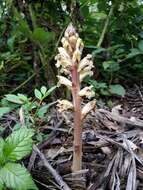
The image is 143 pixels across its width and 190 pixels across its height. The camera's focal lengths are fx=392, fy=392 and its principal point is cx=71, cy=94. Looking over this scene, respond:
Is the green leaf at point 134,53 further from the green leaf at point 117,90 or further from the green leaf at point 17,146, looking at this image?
the green leaf at point 17,146

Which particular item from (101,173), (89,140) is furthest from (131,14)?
(101,173)

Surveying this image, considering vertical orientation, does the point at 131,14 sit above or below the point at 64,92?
above

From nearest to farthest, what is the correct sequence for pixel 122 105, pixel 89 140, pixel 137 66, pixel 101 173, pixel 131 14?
pixel 101 173 < pixel 89 140 < pixel 122 105 < pixel 137 66 < pixel 131 14

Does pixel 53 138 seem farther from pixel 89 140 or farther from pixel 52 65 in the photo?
pixel 52 65

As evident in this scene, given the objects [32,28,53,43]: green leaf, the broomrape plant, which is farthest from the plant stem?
the broomrape plant

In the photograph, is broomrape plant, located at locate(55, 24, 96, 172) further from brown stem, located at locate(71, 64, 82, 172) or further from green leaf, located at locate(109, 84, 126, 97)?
green leaf, located at locate(109, 84, 126, 97)

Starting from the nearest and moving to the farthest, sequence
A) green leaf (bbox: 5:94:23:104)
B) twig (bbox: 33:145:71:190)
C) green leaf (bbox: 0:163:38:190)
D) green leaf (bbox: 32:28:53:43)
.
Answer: green leaf (bbox: 0:163:38:190)
twig (bbox: 33:145:71:190)
green leaf (bbox: 5:94:23:104)
green leaf (bbox: 32:28:53:43)

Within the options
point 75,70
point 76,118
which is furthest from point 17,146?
point 75,70

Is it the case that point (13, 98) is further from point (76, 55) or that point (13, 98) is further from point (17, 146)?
point (76, 55)
